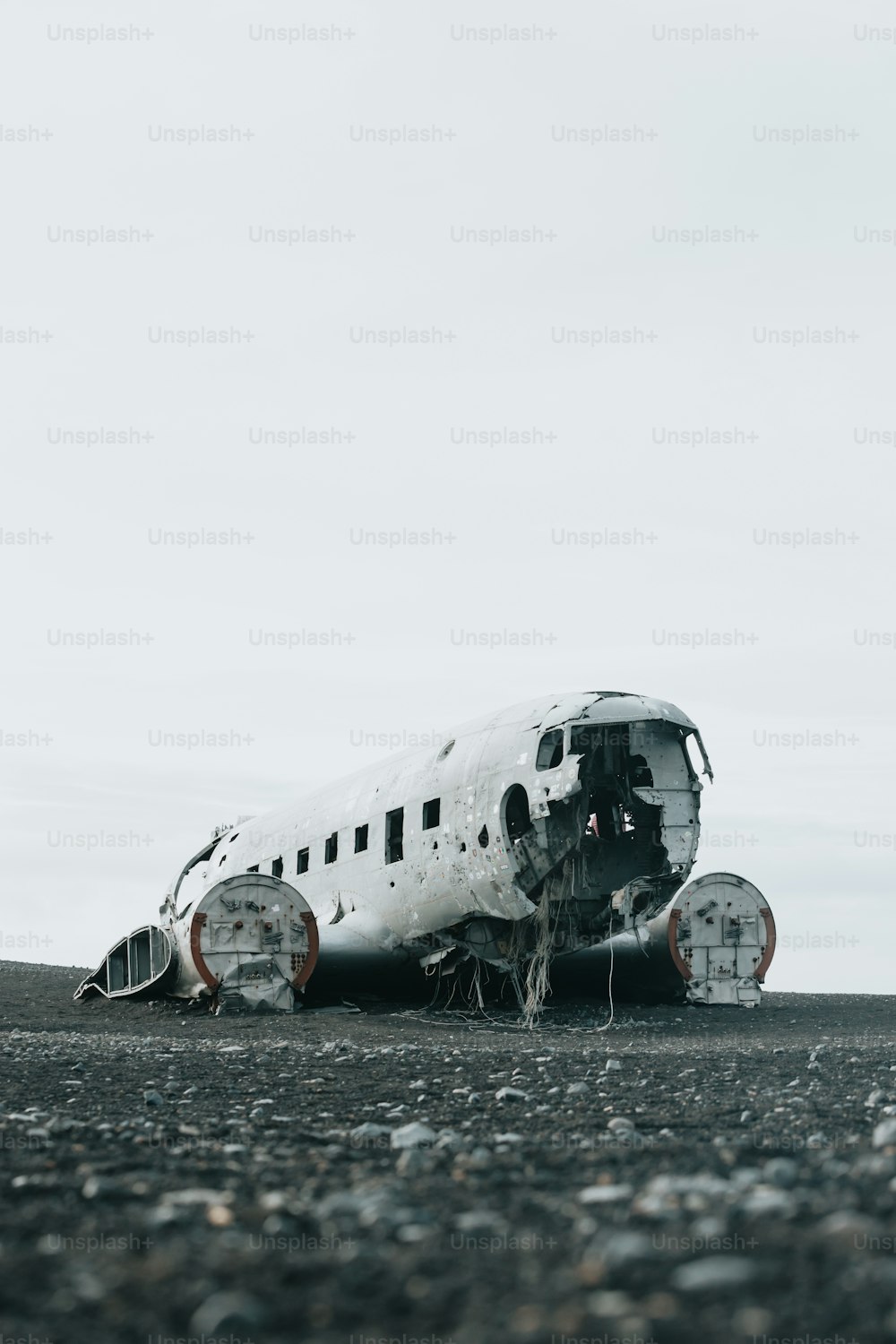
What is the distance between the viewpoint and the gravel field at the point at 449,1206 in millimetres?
3979

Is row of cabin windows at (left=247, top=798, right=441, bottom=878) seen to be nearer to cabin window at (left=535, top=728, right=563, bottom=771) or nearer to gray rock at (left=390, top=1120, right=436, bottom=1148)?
cabin window at (left=535, top=728, right=563, bottom=771)

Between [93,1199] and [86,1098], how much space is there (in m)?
5.28

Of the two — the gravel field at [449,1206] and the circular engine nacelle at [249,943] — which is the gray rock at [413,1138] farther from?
the circular engine nacelle at [249,943]

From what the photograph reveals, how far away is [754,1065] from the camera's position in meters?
14.0

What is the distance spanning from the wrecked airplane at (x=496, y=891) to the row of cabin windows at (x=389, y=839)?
0.12 ft

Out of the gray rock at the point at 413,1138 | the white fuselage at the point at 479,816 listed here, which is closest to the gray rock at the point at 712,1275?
the gray rock at the point at 413,1138

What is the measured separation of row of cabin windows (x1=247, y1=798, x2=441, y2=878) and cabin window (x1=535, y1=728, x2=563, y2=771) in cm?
271

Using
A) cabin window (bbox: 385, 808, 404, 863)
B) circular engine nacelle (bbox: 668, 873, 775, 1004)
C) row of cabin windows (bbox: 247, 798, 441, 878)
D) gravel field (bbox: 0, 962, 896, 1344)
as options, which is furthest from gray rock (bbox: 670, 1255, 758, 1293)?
circular engine nacelle (bbox: 668, 873, 775, 1004)

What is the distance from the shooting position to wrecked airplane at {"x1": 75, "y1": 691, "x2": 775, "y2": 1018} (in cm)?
2062

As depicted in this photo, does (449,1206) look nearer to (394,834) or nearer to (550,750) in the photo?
A: (550,750)

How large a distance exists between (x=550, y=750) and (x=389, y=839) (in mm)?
4680

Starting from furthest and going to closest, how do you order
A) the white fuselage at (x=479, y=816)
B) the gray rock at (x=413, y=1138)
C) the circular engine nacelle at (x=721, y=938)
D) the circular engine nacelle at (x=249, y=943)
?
the circular engine nacelle at (x=721, y=938)
the circular engine nacelle at (x=249, y=943)
the white fuselage at (x=479, y=816)
the gray rock at (x=413, y=1138)

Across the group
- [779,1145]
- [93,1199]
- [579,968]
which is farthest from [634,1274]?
[579,968]

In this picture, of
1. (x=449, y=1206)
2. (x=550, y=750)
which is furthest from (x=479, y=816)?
(x=449, y=1206)
